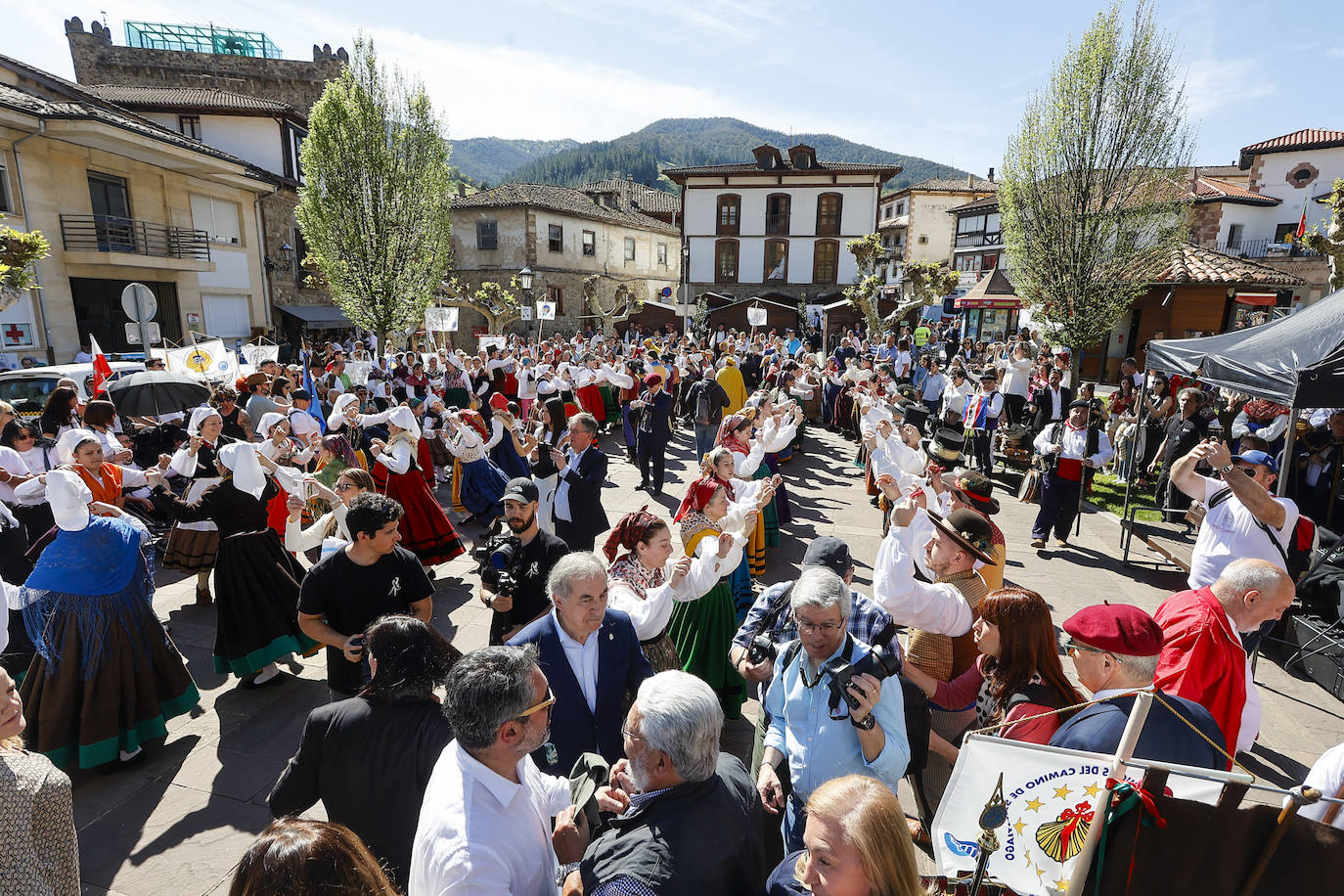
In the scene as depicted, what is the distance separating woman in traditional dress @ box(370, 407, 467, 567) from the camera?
6504 millimetres

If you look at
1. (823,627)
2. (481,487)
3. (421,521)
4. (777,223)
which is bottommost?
(481,487)

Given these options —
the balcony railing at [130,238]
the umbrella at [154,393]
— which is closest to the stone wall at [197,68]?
the balcony railing at [130,238]

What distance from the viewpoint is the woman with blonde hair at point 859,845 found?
64.6 inches

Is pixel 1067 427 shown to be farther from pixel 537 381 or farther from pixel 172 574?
pixel 172 574

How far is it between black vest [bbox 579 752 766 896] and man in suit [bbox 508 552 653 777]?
40.4 inches

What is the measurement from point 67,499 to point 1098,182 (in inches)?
639

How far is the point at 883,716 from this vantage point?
8.15ft

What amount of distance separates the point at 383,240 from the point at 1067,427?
16.8 m

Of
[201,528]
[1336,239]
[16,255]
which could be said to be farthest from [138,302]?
[1336,239]

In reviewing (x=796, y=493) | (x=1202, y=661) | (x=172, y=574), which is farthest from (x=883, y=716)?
(x=796, y=493)

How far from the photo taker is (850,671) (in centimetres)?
239

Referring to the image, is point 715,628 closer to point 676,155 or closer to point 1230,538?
point 1230,538

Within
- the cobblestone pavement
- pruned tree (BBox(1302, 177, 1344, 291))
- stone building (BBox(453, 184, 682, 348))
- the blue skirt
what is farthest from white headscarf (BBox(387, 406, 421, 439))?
stone building (BBox(453, 184, 682, 348))

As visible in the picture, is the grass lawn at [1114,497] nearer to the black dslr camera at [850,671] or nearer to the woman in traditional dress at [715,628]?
the woman in traditional dress at [715,628]
